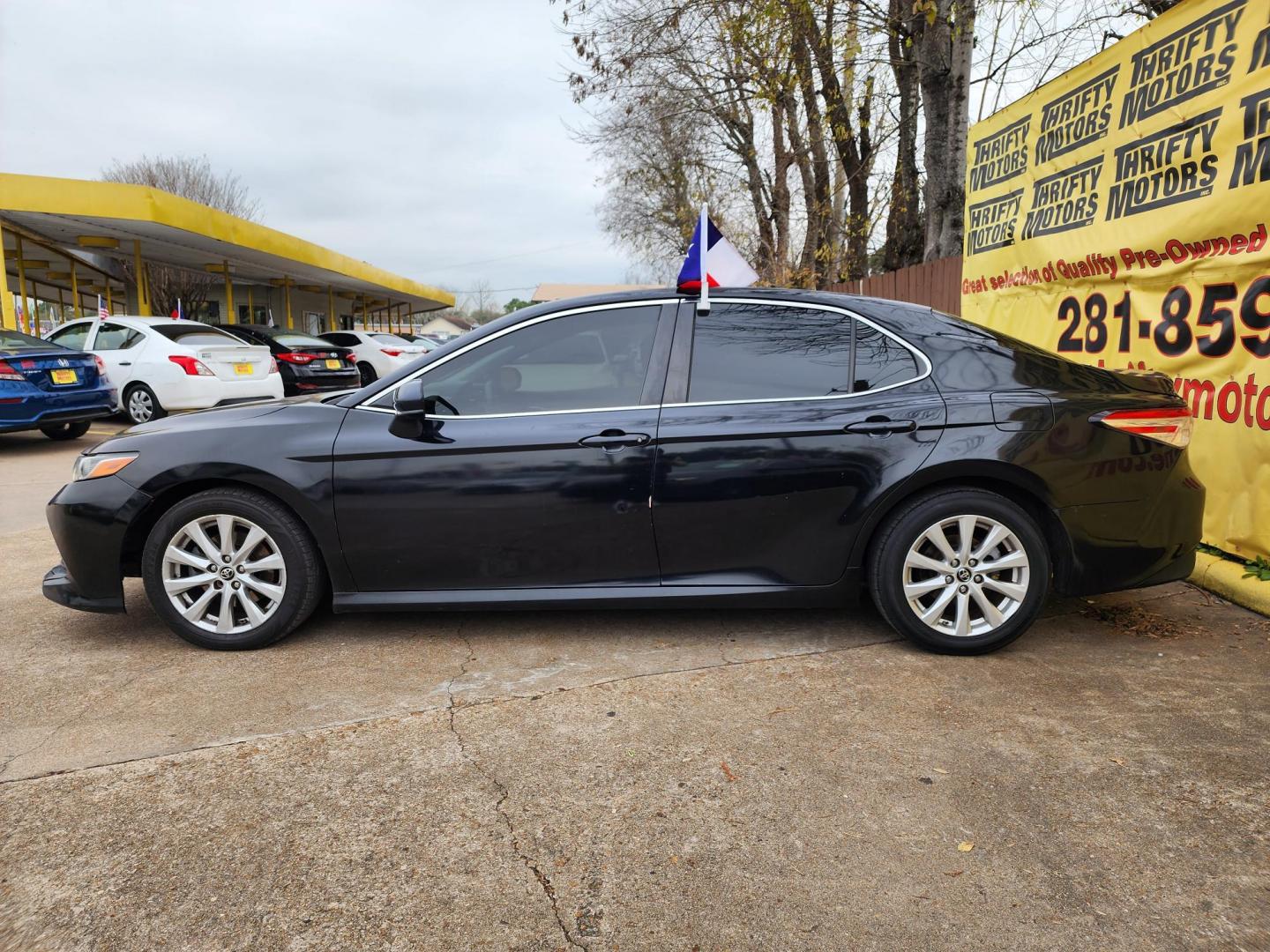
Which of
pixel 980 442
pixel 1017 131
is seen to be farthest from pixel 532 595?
pixel 1017 131

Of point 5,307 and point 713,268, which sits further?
point 5,307

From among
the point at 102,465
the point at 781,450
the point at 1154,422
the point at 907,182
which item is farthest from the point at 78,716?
the point at 907,182

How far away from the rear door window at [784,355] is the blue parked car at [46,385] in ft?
29.4

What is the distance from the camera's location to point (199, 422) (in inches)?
155

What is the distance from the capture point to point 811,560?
3682 millimetres

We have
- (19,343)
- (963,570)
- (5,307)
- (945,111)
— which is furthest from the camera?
(5,307)

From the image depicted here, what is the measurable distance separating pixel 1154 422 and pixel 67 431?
12.5 meters

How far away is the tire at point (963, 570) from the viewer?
11.7 feet

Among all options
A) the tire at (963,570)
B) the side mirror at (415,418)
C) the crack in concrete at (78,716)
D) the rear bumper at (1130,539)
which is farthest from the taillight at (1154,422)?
the crack in concrete at (78,716)

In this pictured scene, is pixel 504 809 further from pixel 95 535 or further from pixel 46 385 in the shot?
pixel 46 385

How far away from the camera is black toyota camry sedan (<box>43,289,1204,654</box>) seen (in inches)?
142

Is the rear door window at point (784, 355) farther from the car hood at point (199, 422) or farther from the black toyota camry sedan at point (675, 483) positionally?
the car hood at point (199, 422)

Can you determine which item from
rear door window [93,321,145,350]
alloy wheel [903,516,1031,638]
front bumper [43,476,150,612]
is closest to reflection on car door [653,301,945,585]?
alloy wheel [903,516,1031,638]

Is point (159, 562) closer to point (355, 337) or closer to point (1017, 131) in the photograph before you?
point (1017, 131)
